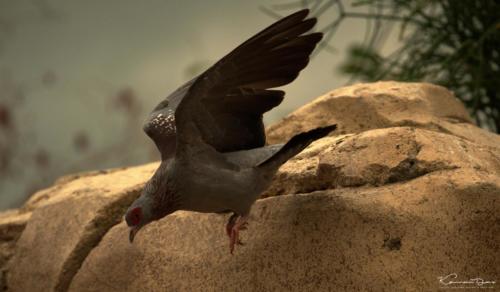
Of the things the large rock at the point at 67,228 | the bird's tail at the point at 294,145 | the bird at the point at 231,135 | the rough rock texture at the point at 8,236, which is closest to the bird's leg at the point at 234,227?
the bird at the point at 231,135

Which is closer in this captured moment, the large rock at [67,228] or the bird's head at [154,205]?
the bird's head at [154,205]

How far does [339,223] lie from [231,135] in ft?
1.89

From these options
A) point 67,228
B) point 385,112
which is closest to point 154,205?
point 67,228

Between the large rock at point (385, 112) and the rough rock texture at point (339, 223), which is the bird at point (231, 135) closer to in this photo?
the rough rock texture at point (339, 223)

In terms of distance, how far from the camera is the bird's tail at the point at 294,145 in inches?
103

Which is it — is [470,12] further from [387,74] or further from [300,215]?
[300,215]

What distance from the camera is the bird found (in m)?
2.57

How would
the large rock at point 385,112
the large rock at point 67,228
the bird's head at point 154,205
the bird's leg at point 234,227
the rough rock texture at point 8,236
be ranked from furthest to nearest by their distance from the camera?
the rough rock texture at point 8,236
the large rock at point 67,228
the large rock at point 385,112
the bird's leg at point 234,227
the bird's head at point 154,205

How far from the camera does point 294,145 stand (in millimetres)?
2631

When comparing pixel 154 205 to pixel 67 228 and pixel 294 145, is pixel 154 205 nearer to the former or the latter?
pixel 294 145

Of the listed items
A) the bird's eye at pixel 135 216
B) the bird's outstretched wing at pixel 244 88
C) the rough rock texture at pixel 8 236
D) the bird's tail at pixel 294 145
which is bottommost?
the rough rock texture at pixel 8 236

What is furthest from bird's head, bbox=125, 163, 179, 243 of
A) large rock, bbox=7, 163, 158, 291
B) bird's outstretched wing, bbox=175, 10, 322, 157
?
large rock, bbox=7, 163, 158, 291

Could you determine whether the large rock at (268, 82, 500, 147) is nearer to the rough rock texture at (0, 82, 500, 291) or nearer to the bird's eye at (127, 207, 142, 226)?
the rough rock texture at (0, 82, 500, 291)

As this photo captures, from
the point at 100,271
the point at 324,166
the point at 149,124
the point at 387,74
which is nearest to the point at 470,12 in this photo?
the point at 387,74
